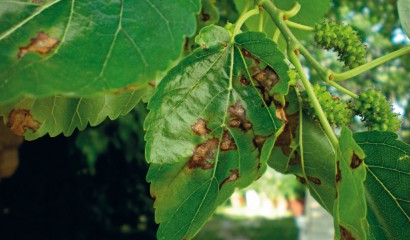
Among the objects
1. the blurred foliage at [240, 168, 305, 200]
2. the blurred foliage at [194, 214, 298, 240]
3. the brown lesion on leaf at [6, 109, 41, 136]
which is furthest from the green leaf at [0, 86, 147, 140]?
the blurred foliage at [240, 168, 305, 200]

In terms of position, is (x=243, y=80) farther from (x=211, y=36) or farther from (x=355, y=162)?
(x=355, y=162)

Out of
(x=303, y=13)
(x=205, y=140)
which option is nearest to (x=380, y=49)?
(x=303, y=13)

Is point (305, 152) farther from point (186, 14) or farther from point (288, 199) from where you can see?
point (288, 199)

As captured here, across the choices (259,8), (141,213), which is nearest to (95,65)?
(259,8)

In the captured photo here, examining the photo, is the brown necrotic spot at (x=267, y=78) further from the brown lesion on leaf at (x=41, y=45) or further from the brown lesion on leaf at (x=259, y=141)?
the brown lesion on leaf at (x=41, y=45)

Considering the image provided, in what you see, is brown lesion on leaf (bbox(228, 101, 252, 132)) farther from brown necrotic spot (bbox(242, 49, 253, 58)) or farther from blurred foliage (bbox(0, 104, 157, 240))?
blurred foliage (bbox(0, 104, 157, 240))
